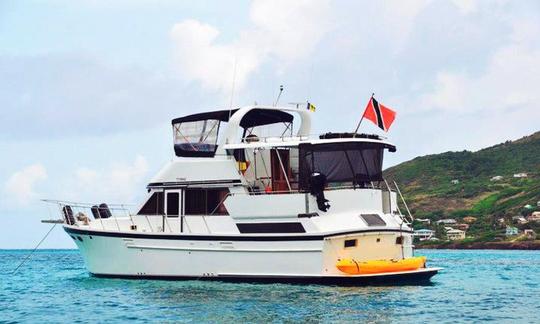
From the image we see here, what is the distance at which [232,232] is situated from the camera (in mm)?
24281

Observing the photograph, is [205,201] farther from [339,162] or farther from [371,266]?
[371,266]

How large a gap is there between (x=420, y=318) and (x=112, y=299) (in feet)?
27.3

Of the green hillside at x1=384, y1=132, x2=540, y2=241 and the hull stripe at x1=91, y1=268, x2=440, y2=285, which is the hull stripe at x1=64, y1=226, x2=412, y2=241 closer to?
the hull stripe at x1=91, y1=268, x2=440, y2=285

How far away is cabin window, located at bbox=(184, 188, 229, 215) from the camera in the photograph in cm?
2497

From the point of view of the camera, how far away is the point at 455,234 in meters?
103

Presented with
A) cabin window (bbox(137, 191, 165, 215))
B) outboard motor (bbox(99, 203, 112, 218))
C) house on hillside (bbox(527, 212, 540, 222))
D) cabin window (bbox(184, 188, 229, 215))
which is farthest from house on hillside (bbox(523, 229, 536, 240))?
cabin window (bbox(184, 188, 229, 215))

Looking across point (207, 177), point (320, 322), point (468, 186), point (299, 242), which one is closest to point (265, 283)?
point (299, 242)

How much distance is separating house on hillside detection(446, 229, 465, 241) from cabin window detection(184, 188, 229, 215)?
79367mm

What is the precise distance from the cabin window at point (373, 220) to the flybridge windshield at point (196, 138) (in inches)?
209

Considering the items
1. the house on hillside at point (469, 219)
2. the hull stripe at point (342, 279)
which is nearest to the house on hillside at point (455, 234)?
the house on hillside at point (469, 219)

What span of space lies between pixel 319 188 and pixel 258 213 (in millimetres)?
1963

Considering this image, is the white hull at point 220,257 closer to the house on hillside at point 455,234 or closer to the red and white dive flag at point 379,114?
the red and white dive flag at point 379,114

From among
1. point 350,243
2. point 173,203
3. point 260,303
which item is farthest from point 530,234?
point 260,303

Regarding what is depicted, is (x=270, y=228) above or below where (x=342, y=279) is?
above
